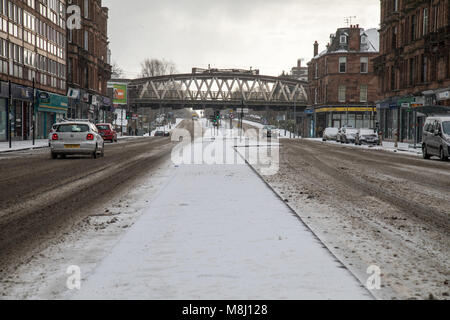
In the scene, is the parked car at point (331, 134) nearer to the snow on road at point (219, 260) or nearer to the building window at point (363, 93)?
the building window at point (363, 93)

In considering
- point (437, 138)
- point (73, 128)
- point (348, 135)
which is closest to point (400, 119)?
point (348, 135)

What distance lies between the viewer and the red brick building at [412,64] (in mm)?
39906

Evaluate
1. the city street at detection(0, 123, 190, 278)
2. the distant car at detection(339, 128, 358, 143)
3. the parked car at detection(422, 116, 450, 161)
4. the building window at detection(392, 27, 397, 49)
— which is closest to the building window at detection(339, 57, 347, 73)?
the building window at detection(392, 27, 397, 49)

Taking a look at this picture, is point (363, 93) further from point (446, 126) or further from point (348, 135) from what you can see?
point (446, 126)

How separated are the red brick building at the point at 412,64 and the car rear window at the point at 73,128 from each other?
19838 mm

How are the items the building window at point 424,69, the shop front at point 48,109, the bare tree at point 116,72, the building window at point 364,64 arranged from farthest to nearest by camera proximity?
the bare tree at point 116,72 → the building window at point 364,64 → the shop front at point 48,109 → the building window at point 424,69

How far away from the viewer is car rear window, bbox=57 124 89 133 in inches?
856

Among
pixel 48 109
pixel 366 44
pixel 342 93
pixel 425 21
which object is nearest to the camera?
pixel 425 21

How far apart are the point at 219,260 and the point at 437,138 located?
21927mm

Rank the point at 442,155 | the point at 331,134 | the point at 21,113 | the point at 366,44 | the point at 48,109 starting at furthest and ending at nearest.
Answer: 1. the point at 366,44
2. the point at 331,134
3. the point at 48,109
4. the point at 21,113
5. the point at 442,155

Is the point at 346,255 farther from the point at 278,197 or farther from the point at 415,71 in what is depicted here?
the point at 415,71

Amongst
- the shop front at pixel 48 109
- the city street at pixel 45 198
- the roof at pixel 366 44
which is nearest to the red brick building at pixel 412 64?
the roof at pixel 366 44

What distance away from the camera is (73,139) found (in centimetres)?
2203

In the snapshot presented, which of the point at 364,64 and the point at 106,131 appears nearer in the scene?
the point at 106,131
